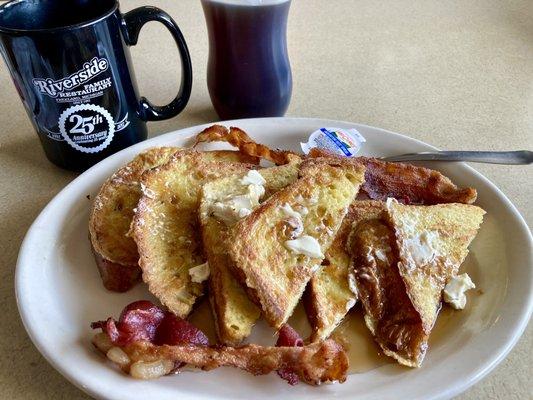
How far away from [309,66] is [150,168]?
95cm

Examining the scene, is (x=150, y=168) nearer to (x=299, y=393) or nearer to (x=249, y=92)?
(x=249, y=92)

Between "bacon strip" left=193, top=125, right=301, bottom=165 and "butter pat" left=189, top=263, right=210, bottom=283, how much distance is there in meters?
0.36

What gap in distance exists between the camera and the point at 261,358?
2.64 feet

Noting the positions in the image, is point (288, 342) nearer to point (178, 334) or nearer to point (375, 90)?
point (178, 334)

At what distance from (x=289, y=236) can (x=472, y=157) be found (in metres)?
0.58

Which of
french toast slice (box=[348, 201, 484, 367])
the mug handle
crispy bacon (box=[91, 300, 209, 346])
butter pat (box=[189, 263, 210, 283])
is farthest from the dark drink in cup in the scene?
crispy bacon (box=[91, 300, 209, 346])

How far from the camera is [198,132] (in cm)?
132

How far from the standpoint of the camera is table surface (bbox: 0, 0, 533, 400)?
94 centimetres

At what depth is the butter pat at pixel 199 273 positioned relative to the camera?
942 millimetres

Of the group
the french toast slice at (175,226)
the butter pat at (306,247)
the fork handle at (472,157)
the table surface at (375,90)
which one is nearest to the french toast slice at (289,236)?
the butter pat at (306,247)

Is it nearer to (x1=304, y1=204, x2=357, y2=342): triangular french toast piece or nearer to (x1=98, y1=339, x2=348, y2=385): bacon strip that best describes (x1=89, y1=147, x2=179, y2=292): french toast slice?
(x1=98, y1=339, x2=348, y2=385): bacon strip

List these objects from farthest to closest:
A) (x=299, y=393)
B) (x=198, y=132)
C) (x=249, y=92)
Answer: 1. (x=249, y=92)
2. (x=198, y=132)
3. (x=299, y=393)

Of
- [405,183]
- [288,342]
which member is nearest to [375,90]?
[405,183]

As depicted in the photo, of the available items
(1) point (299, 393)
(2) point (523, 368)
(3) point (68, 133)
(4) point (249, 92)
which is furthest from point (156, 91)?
(2) point (523, 368)
